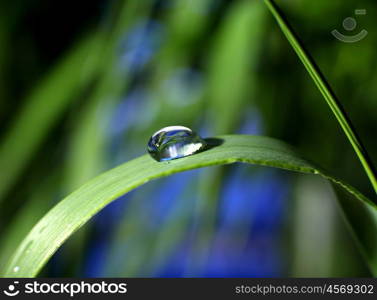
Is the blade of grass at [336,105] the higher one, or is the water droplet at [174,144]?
the water droplet at [174,144]

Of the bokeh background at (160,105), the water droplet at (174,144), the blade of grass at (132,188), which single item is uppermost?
the bokeh background at (160,105)

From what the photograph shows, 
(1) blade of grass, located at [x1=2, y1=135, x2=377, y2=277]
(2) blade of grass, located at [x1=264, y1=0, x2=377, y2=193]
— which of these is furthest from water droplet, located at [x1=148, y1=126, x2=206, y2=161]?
(2) blade of grass, located at [x1=264, y1=0, x2=377, y2=193]

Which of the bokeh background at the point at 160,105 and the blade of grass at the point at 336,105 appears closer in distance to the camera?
the blade of grass at the point at 336,105

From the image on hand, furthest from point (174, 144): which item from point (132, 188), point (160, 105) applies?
point (160, 105)

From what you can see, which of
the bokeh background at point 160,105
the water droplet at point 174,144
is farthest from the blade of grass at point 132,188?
the bokeh background at point 160,105

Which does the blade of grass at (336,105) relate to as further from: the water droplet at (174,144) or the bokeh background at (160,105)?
the bokeh background at (160,105)

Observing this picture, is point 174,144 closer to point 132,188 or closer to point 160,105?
point 132,188
